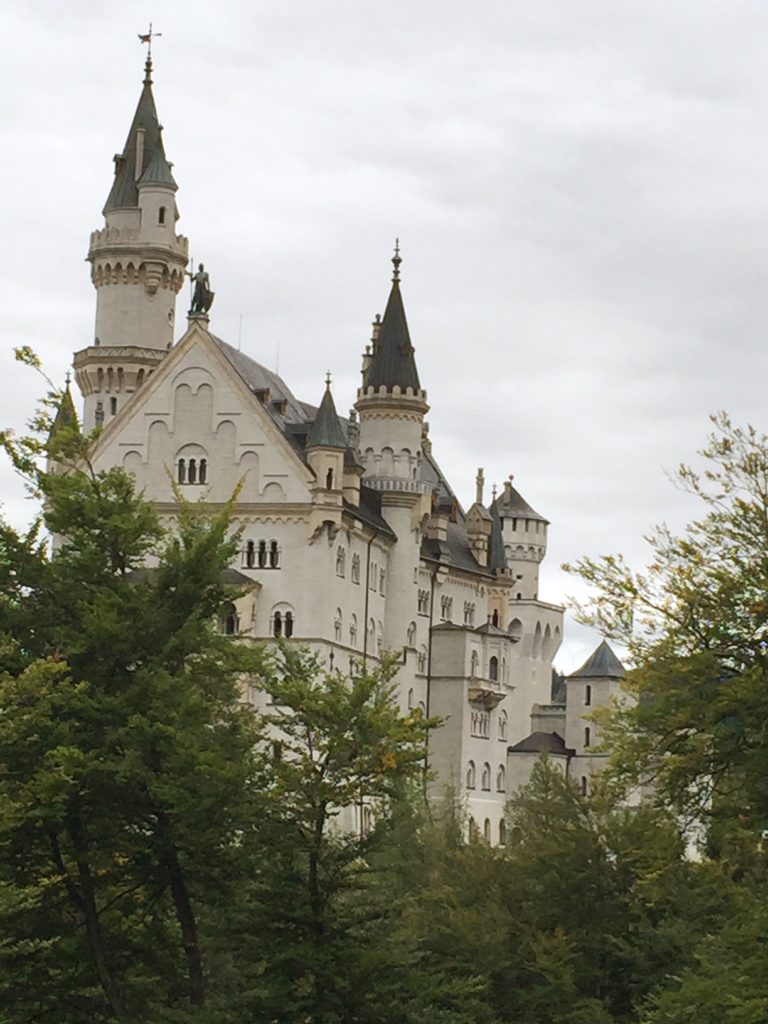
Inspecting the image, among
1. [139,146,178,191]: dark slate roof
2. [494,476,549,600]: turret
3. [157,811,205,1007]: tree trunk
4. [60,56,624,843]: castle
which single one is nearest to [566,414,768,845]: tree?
[157,811,205,1007]: tree trunk

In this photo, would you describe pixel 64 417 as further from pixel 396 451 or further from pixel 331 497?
pixel 396 451

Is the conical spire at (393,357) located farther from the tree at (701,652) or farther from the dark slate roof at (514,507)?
the tree at (701,652)

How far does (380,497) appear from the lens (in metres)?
115

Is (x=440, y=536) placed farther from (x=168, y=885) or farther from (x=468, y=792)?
(x=168, y=885)

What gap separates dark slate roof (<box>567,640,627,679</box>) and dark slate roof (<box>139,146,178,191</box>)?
A: 39.2 meters

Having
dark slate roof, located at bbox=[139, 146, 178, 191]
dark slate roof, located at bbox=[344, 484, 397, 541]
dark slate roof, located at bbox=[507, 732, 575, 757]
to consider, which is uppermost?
dark slate roof, located at bbox=[139, 146, 178, 191]

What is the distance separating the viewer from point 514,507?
5876 inches

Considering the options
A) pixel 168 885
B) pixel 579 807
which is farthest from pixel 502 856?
pixel 168 885

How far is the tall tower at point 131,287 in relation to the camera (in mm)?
116375

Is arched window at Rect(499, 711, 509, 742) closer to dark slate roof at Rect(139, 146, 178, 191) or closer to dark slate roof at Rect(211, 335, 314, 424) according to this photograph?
dark slate roof at Rect(211, 335, 314, 424)

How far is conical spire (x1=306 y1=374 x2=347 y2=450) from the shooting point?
105938 mm

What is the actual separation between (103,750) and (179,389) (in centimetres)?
6580

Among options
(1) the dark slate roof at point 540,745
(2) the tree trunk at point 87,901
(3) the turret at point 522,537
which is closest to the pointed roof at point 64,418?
(2) the tree trunk at point 87,901

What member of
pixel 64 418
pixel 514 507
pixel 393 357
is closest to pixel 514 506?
pixel 514 507
